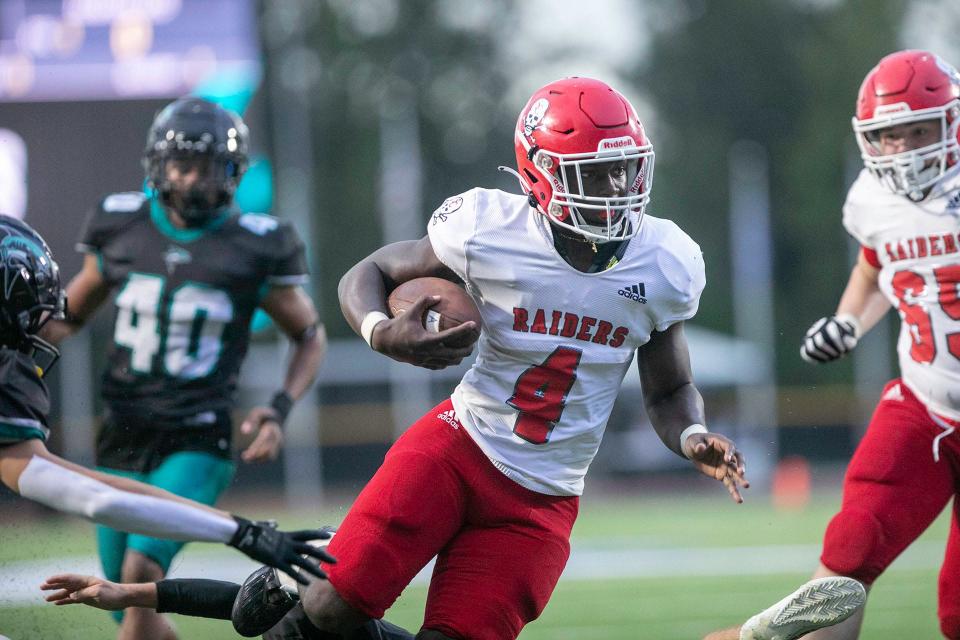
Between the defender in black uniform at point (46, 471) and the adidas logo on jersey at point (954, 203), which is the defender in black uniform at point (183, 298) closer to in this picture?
the defender in black uniform at point (46, 471)

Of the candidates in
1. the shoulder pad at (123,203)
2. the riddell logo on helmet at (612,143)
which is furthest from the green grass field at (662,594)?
the riddell logo on helmet at (612,143)

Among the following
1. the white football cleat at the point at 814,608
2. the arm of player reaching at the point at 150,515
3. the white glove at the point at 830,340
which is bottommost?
the white football cleat at the point at 814,608

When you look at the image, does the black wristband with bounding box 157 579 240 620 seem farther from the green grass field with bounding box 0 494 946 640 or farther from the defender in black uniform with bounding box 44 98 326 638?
the green grass field with bounding box 0 494 946 640

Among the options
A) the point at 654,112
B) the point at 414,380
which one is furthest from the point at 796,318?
the point at 414,380

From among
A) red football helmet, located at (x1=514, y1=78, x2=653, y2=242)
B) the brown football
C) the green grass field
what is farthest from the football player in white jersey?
the green grass field

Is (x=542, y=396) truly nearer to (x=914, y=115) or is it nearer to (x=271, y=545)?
(x=271, y=545)

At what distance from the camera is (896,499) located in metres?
4.30

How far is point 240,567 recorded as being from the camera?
8773 millimetres

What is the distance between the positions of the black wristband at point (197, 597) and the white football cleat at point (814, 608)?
1.57 m

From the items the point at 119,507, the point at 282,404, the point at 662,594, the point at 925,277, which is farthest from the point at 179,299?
the point at 662,594

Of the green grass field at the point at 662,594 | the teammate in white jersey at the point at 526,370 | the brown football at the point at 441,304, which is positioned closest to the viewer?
the brown football at the point at 441,304

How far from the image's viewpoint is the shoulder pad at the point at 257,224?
209 inches

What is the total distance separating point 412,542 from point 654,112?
27354 millimetres

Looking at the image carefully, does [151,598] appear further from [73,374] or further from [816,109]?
[816,109]
